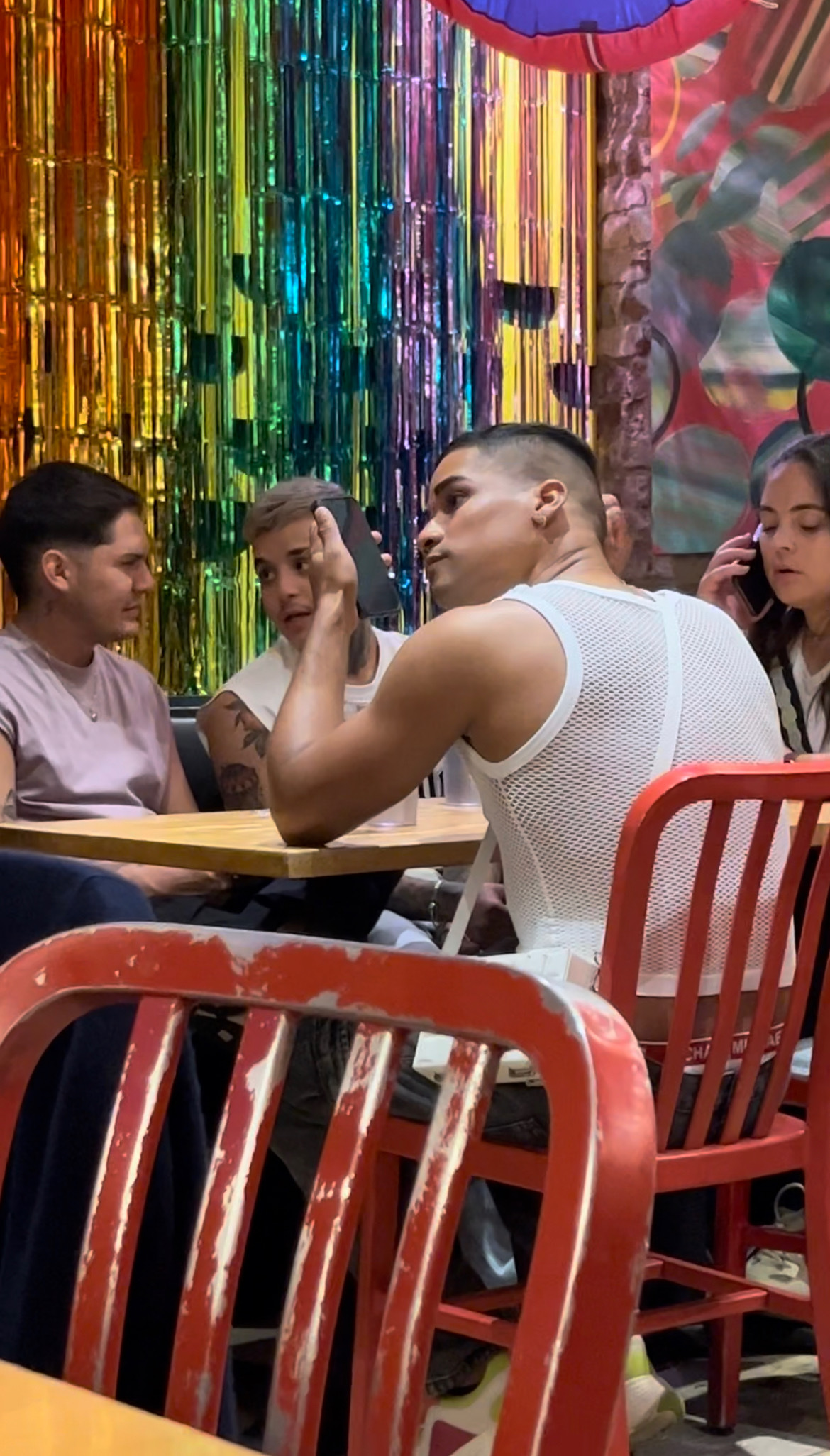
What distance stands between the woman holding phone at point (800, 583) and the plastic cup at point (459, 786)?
73cm

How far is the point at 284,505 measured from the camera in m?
3.33

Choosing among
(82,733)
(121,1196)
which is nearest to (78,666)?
(82,733)

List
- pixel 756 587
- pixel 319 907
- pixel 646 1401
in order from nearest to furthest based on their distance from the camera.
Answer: pixel 646 1401 < pixel 319 907 < pixel 756 587

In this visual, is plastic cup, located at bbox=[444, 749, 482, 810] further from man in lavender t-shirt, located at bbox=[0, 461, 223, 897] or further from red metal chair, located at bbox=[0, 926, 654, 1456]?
red metal chair, located at bbox=[0, 926, 654, 1456]

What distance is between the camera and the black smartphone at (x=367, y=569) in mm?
2465

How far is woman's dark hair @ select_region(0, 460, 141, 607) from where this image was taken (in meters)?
3.29

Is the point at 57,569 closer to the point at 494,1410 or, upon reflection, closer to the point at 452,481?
the point at 452,481

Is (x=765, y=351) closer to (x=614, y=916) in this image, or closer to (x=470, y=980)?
(x=614, y=916)

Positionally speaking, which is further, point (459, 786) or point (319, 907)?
point (459, 786)

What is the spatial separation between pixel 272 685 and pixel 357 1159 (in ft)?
8.44

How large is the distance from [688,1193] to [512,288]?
8.93 ft

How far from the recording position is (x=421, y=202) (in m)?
4.41

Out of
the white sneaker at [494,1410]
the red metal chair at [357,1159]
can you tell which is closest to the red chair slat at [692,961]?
the white sneaker at [494,1410]

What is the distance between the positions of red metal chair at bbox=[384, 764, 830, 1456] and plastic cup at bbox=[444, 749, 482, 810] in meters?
0.86
